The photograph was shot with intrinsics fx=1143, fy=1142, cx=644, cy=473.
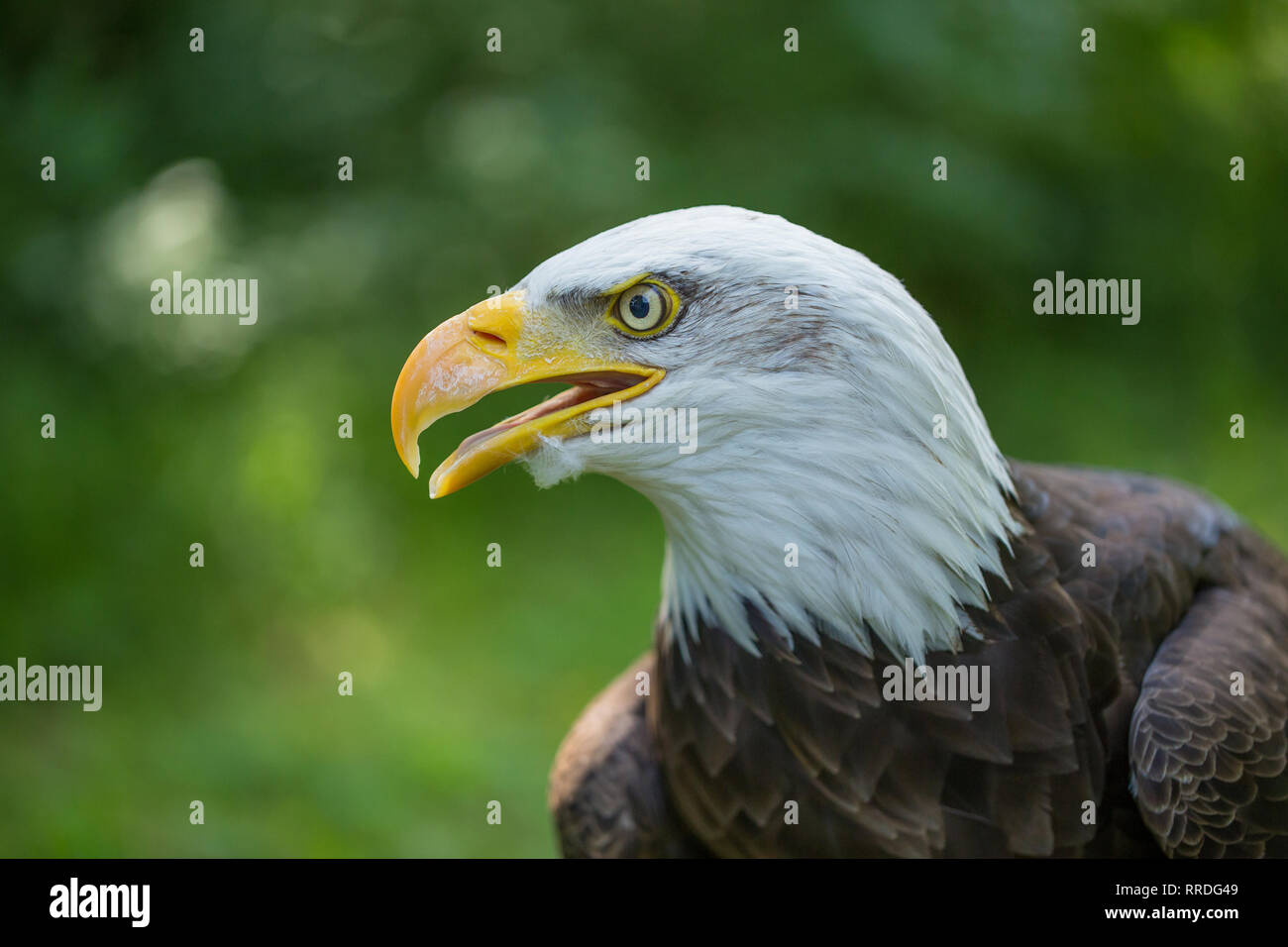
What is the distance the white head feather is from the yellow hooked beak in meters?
0.04

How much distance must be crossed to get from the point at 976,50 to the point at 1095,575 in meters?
4.05

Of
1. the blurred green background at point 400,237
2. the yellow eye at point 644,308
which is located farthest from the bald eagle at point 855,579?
the blurred green background at point 400,237

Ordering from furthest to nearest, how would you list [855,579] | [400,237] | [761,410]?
[400,237] → [855,579] → [761,410]

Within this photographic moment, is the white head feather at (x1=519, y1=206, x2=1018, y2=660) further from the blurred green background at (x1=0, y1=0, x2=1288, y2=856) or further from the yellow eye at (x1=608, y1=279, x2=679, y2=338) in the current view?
the blurred green background at (x1=0, y1=0, x2=1288, y2=856)

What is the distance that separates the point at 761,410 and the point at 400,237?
13.0 feet

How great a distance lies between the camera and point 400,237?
18.5 feet

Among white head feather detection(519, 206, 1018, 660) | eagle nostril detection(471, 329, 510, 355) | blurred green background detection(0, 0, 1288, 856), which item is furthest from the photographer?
blurred green background detection(0, 0, 1288, 856)

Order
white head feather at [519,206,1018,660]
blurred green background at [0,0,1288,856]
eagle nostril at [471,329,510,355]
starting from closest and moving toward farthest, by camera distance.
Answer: white head feather at [519,206,1018,660] → eagle nostril at [471,329,510,355] → blurred green background at [0,0,1288,856]

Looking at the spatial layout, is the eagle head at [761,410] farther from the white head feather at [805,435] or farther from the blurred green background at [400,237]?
the blurred green background at [400,237]

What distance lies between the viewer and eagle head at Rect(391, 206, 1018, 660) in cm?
207

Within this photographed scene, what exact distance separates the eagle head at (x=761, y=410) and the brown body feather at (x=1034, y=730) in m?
0.13

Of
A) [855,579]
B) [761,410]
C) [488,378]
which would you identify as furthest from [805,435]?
[488,378]

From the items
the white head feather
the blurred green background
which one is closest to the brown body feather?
the white head feather

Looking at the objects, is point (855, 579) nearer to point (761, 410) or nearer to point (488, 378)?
point (761, 410)
